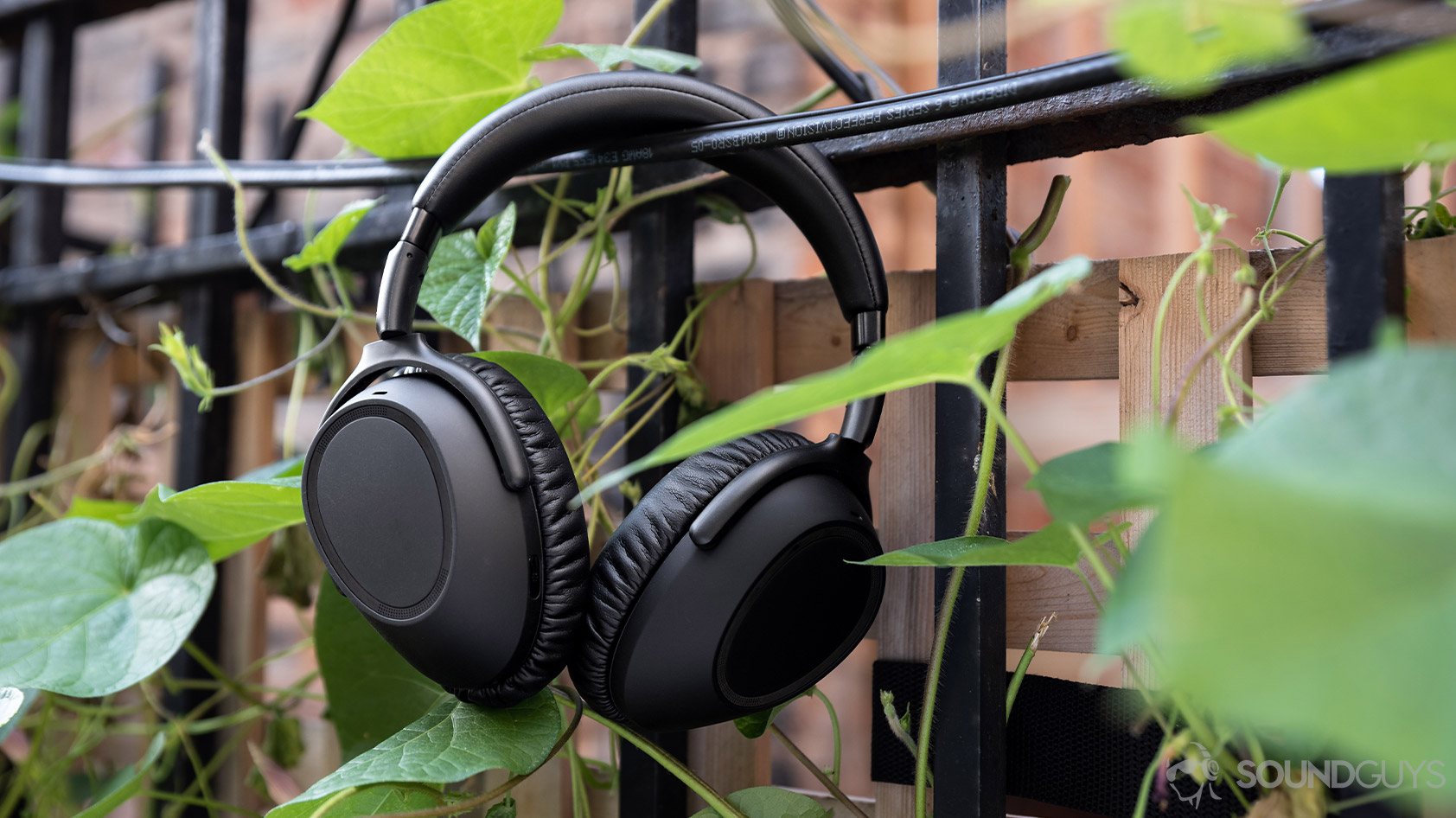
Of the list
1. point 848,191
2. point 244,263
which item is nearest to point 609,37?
point 244,263

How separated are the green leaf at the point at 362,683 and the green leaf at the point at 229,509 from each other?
74 millimetres

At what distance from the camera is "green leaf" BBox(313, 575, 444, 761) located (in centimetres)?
64

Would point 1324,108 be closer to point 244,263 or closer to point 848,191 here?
point 848,191

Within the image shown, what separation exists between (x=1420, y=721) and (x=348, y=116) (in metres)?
0.63

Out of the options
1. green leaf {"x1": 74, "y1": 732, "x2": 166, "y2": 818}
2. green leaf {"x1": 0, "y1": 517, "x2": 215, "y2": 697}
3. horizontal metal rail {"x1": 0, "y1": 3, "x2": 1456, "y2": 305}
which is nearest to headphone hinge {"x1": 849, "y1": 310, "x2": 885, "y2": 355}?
Answer: horizontal metal rail {"x1": 0, "y1": 3, "x2": 1456, "y2": 305}

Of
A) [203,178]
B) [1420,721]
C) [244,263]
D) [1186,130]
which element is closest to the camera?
[1420,721]

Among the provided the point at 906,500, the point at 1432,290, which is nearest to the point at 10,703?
the point at 906,500

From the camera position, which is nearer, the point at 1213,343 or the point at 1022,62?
the point at 1213,343

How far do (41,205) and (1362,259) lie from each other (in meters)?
1.40

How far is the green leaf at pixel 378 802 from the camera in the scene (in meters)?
0.43

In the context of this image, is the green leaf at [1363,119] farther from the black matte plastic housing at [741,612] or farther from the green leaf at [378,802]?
the green leaf at [378,802]

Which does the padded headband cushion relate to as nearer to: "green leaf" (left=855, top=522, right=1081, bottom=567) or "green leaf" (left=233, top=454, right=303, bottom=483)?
"green leaf" (left=855, top=522, right=1081, bottom=567)

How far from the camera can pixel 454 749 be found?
0.44m

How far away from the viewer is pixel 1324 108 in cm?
18
